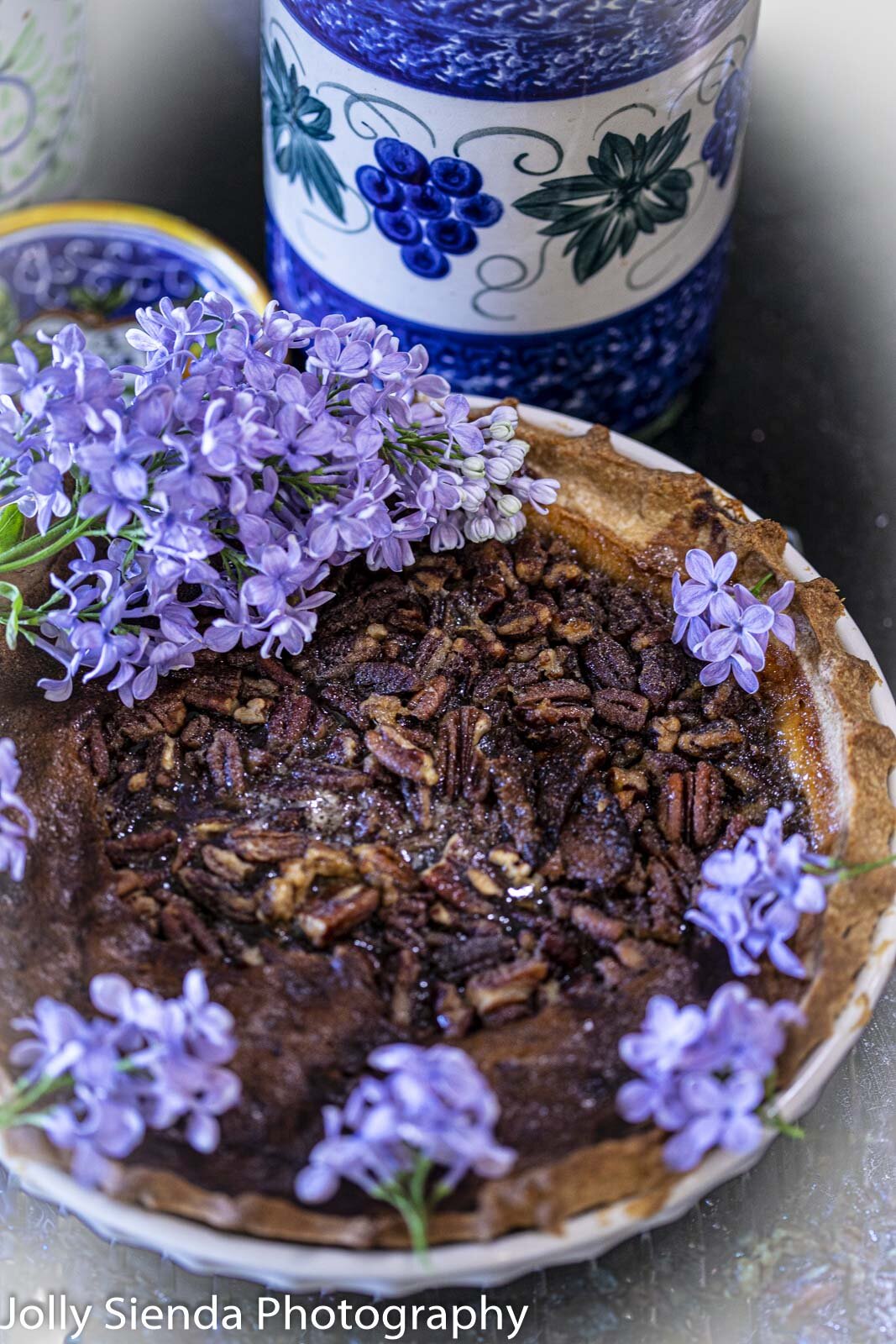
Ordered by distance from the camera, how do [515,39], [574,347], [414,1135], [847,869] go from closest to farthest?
[414,1135] < [847,869] < [515,39] < [574,347]

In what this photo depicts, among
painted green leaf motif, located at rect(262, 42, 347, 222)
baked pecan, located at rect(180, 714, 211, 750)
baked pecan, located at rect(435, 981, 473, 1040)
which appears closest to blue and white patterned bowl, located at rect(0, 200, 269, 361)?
painted green leaf motif, located at rect(262, 42, 347, 222)

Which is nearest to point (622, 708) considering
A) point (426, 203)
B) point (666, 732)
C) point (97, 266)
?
point (666, 732)

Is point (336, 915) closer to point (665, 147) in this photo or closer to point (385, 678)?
point (385, 678)

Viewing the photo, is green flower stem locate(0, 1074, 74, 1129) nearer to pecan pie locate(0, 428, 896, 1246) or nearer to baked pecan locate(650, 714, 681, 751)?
pecan pie locate(0, 428, 896, 1246)

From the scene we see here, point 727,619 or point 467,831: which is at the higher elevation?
point 727,619

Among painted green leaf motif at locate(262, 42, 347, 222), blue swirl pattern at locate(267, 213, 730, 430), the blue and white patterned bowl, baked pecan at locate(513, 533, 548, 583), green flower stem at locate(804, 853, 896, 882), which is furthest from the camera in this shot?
the blue and white patterned bowl

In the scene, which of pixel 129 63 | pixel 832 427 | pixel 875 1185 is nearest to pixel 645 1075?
pixel 875 1185
